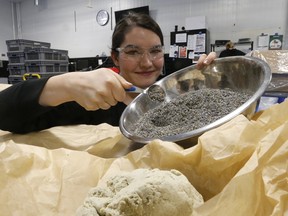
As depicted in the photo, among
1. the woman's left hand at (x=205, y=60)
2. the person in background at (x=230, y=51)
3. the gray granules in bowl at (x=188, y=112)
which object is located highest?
the person in background at (x=230, y=51)

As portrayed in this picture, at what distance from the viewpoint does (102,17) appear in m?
3.88

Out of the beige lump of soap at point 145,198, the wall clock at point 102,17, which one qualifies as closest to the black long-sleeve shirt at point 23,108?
the beige lump of soap at point 145,198

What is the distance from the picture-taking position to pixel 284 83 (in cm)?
93

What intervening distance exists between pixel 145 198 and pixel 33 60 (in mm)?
3352

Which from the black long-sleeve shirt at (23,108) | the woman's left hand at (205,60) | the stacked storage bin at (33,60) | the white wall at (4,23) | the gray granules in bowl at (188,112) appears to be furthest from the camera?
the white wall at (4,23)

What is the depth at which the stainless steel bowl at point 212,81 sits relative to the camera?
2.08ft

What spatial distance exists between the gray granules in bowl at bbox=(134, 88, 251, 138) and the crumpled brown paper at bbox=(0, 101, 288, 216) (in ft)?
0.42

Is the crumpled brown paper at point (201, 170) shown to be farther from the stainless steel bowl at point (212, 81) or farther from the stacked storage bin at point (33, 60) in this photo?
the stacked storage bin at point (33, 60)

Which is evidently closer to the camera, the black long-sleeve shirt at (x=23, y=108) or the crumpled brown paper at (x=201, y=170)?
the crumpled brown paper at (x=201, y=170)

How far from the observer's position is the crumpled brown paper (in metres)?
0.32

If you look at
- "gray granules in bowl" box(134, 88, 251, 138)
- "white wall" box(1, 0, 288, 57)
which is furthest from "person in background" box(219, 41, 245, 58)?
"gray granules in bowl" box(134, 88, 251, 138)

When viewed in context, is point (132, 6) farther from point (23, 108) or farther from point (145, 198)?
point (145, 198)

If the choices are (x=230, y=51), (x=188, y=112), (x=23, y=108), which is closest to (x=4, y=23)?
(x=230, y=51)

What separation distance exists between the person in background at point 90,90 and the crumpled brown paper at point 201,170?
18cm
